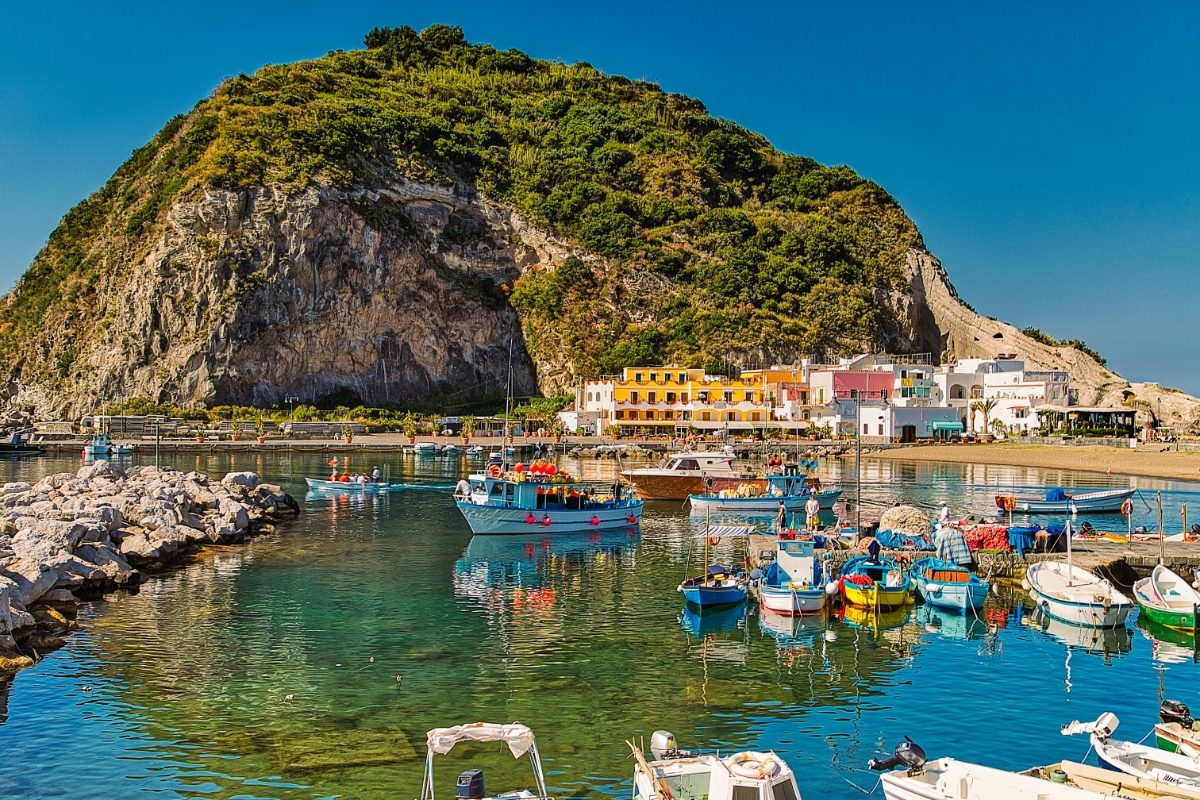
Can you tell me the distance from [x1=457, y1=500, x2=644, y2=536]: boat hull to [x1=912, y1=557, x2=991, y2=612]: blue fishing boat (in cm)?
1740

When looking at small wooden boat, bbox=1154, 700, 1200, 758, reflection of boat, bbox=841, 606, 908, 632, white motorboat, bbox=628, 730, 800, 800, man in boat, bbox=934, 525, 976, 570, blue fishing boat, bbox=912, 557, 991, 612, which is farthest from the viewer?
man in boat, bbox=934, 525, 976, 570

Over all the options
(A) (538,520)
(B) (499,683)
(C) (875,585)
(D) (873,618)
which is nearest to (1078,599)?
(C) (875,585)

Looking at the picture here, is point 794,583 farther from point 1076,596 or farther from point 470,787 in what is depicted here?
point 470,787

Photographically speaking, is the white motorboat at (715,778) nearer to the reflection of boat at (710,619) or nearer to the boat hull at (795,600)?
the reflection of boat at (710,619)

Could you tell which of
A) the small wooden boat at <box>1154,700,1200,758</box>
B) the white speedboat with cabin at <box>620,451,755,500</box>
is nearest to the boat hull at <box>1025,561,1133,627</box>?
the small wooden boat at <box>1154,700,1200,758</box>

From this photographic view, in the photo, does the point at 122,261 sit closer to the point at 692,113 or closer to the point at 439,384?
the point at 439,384

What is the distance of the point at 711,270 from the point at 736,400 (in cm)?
2543

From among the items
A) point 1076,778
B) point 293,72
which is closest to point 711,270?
point 293,72

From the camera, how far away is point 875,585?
26609mm

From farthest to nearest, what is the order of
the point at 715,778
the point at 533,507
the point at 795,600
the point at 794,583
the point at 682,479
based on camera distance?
the point at 682,479
the point at 533,507
the point at 794,583
the point at 795,600
the point at 715,778

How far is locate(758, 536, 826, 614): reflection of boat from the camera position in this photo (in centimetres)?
2598

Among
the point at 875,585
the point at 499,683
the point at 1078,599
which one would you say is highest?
the point at 875,585

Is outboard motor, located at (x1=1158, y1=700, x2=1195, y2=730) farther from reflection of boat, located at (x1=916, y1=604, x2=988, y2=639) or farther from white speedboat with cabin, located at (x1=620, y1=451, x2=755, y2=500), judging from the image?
white speedboat with cabin, located at (x1=620, y1=451, x2=755, y2=500)

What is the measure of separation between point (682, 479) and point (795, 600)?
29.5m
